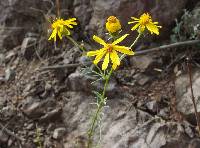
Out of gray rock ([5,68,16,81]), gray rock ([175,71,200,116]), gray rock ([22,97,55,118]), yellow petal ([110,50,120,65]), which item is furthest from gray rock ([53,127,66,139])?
yellow petal ([110,50,120,65])

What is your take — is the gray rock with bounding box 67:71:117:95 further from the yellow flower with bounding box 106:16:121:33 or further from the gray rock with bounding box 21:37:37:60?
the yellow flower with bounding box 106:16:121:33

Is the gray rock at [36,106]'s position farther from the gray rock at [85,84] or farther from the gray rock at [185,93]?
the gray rock at [185,93]

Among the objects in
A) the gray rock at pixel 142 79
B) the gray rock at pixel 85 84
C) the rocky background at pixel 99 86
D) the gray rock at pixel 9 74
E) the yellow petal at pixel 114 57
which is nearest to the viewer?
the yellow petal at pixel 114 57

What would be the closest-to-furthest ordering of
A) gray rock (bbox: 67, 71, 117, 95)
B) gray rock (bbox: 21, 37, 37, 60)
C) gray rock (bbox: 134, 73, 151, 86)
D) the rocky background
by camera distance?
the rocky background → gray rock (bbox: 67, 71, 117, 95) → gray rock (bbox: 134, 73, 151, 86) → gray rock (bbox: 21, 37, 37, 60)

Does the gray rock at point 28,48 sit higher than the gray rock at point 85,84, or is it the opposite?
the gray rock at point 28,48

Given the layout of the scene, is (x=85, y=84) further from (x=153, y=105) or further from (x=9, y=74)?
(x=9, y=74)

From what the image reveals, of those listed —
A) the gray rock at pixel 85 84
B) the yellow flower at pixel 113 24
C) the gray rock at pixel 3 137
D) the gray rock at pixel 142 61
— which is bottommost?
the gray rock at pixel 3 137

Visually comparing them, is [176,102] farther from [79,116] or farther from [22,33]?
[22,33]

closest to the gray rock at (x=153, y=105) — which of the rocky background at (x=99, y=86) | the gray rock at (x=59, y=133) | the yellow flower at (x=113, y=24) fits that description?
the rocky background at (x=99, y=86)
